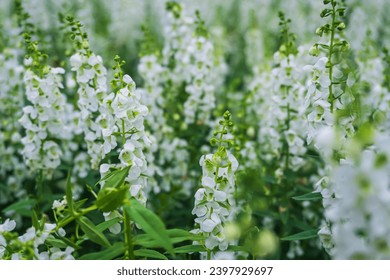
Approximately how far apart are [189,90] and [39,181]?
54.1 inches

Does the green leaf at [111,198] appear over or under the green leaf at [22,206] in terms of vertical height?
over

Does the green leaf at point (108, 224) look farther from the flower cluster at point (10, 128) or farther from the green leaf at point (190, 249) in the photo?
the flower cluster at point (10, 128)

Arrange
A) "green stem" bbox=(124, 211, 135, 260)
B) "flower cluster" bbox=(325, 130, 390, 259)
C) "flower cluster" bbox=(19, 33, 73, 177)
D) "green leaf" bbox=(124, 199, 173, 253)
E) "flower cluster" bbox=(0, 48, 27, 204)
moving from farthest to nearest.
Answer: "flower cluster" bbox=(0, 48, 27, 204)
"flower cluster" bbox=(19, 33, 73, 177)
"green stem" bbox=(124, 211, 135, 260)
"green leaf" bbox=(124, 199, 173, 253)
"flower cluster" bbox=(325, 130, 390, 259)

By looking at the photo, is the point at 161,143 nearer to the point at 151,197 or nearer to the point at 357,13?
the point at 151,197

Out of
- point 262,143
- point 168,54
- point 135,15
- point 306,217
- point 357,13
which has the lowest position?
point 306,217

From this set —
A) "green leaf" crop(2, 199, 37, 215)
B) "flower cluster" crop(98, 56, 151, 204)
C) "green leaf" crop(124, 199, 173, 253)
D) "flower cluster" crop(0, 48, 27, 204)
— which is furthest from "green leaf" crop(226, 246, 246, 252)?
"flower cluster" crop(0, 48, 27, 204)

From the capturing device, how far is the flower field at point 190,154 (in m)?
2.23

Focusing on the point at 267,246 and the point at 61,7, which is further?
the point at 61,7

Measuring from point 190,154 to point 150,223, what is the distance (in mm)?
2166

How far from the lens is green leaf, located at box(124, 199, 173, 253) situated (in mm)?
2100

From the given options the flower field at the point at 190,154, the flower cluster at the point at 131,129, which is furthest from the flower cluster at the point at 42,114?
the flower cluster at the point at 131,129

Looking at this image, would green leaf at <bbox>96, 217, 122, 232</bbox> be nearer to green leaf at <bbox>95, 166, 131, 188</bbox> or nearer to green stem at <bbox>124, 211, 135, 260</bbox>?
green stem at <bbox>124, 211, 135, 260</bbox>
